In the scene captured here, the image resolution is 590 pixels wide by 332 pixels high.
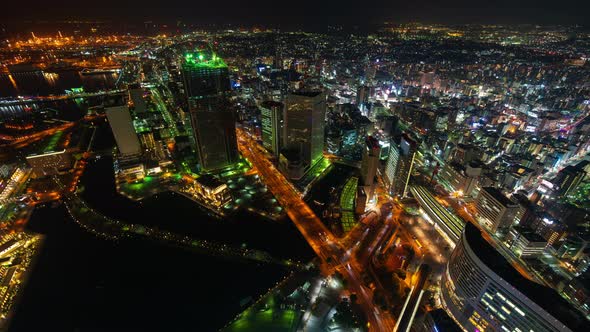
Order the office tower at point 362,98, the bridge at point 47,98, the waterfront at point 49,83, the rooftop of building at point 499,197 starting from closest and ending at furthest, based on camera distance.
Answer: the rooftop of building at point 499,197 < the bridge at point 47,98 < the office tower at point 362,98 < the waterfront at point 49,83

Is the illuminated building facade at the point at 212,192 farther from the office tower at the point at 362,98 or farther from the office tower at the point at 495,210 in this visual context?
the office tower at the point at 362,98

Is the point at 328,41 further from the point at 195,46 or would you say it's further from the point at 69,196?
the point at 69,196

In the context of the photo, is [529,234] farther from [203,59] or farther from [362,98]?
[362,98]

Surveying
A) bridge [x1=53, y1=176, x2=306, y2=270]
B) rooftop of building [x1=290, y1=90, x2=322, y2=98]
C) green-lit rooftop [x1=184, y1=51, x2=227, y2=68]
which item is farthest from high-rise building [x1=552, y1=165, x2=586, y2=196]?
green-lit rooftop [x1=184, y1=51, x2=227, y2=68]

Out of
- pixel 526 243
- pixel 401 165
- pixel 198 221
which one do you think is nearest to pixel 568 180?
pixel 526 243

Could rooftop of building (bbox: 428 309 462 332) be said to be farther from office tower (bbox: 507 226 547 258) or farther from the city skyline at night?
office tower (bbox: 507 226 547 258)

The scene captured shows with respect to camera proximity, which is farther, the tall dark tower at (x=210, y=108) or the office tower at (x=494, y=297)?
the tall dark tower at (x=210, y=108)

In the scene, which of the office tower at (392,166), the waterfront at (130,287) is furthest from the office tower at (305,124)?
the waterfront at (130,287)
